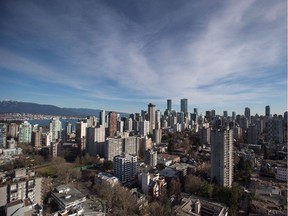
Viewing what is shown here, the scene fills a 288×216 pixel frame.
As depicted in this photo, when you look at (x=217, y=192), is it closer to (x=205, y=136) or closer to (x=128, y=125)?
(x=205, y=136)

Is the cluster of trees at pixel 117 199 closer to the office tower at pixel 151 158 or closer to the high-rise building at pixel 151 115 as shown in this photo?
the office tower at pixel 151 158

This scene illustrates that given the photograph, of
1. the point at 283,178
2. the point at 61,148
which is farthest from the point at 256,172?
the point at 61,148

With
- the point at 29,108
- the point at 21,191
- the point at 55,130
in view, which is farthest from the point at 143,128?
the point at 29,108

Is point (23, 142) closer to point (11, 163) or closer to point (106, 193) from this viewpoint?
point (11, 163)

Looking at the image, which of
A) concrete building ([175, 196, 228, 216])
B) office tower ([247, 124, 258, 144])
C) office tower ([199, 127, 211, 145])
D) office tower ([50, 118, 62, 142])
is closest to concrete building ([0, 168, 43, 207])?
concrete building ([175, 196, 228, 216])

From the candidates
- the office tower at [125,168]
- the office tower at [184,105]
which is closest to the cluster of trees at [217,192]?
the office tower at [125,168]
